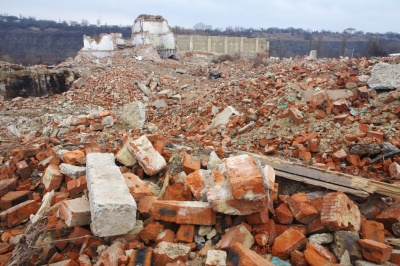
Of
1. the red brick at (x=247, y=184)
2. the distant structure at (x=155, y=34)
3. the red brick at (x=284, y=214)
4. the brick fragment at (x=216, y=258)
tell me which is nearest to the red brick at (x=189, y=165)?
the red brick at (x=247, y=184)

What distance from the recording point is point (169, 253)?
7.18ft

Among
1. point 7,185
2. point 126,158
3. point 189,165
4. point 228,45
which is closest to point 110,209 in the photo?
point 189,165

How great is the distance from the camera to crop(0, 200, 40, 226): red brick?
9.87ft

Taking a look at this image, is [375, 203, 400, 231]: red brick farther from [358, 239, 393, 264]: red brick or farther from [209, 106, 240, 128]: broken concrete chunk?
[209, 106, 240, 128]: broken concrete chunk

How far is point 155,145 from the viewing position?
3781 millimetres

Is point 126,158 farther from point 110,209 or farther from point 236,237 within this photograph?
point 236,237

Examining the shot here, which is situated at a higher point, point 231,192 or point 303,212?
point 231,192

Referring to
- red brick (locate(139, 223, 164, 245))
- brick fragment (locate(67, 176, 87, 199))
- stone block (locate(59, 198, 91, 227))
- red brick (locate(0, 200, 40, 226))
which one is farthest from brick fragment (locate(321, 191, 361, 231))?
red brick (locate(0, 200, 40, 226))

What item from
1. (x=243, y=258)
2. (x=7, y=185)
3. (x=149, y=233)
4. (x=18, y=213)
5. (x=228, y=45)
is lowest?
(x=18, y=213)

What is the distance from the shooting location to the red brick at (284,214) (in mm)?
2422

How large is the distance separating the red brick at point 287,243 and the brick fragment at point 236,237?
194 mm

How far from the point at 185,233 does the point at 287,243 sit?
818 mm

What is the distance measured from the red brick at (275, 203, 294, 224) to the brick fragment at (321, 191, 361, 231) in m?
0.26

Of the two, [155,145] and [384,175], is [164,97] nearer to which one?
[155,145]
